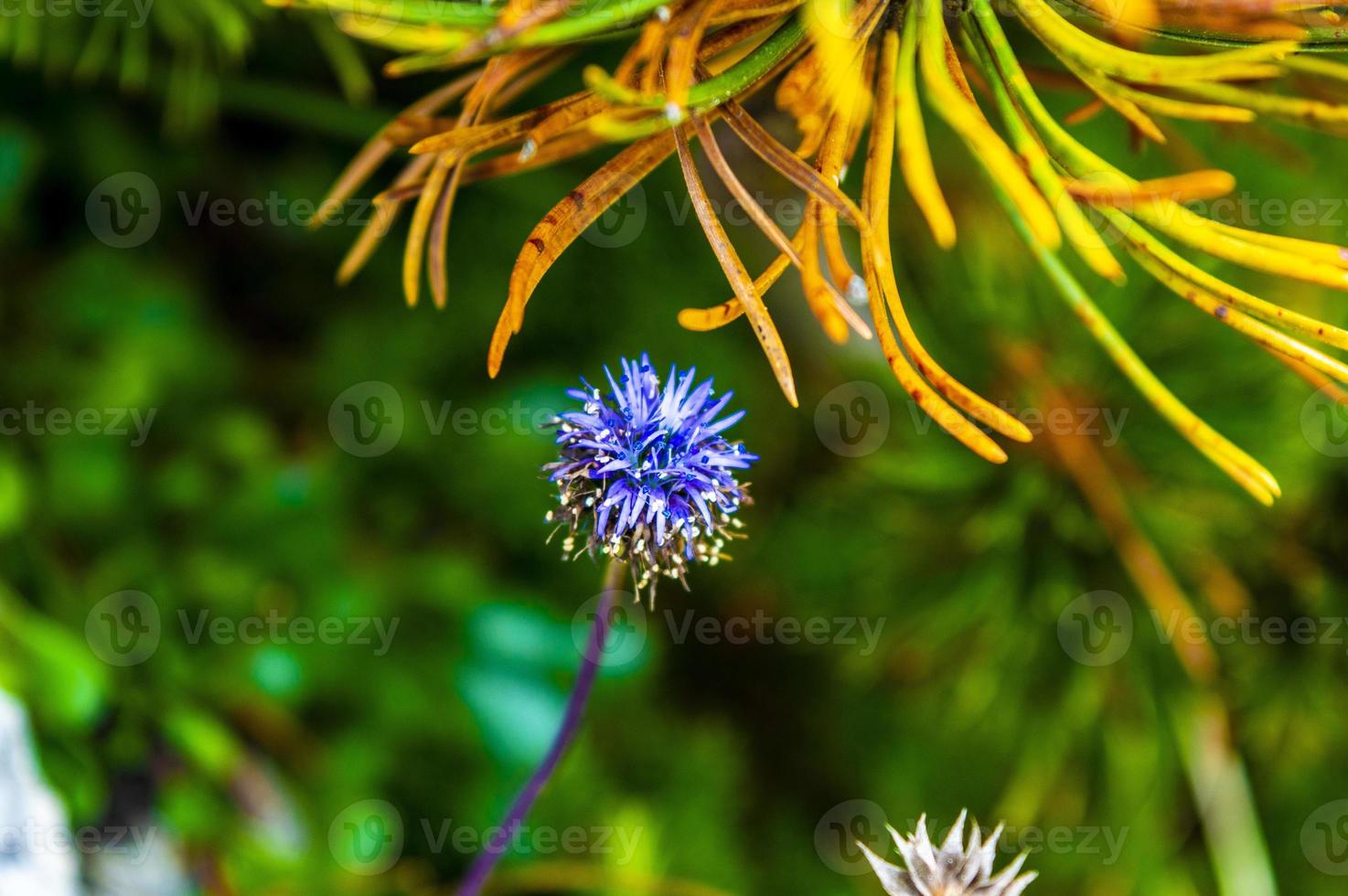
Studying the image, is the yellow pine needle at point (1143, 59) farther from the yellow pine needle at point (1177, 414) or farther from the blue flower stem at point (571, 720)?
the blue flower stem at point (571, 720)

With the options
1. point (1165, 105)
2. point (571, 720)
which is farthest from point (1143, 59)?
point (571, 720)

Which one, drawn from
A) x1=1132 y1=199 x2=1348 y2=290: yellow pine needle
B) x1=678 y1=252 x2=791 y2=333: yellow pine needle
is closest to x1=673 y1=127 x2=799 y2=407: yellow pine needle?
x1=678 y1=252 x2=791 y2=333: yellow pine needle

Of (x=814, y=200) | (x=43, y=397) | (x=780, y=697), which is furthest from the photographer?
(x=780, y=697)

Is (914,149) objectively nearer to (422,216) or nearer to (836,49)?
(836,49)

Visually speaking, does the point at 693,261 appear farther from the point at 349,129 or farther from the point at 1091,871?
the point at 1091,871

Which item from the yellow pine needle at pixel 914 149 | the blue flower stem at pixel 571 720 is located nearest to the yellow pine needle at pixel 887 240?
the yellow pine needle at pixel 914 149

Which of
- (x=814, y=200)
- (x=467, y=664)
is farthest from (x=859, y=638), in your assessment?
(x=814, y=200)

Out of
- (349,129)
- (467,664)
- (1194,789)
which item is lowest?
(467,664)
